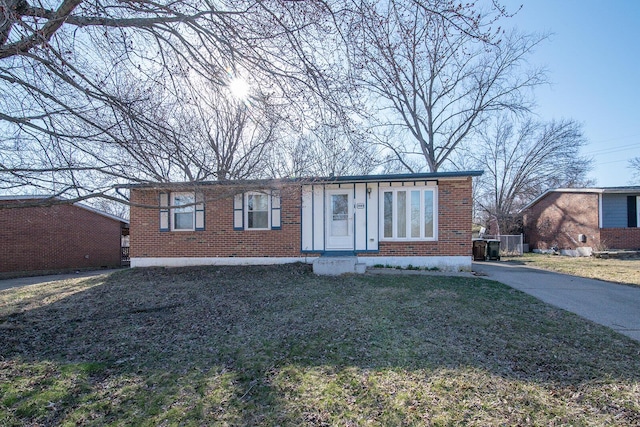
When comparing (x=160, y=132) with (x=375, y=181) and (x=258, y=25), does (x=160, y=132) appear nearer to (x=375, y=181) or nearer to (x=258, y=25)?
(x=258, y=25)

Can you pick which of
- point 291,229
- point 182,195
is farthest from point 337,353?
point 182,195

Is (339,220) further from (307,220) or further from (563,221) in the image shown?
(563,221)

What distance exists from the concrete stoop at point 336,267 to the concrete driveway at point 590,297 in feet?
12.7

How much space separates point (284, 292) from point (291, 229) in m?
3.99

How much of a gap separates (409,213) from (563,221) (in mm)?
16720

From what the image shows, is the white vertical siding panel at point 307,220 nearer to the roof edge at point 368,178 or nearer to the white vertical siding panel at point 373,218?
the roof edge at point 368,178

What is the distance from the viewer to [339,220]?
11.0 m

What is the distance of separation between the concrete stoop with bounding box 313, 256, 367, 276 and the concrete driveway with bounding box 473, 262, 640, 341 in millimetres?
3862

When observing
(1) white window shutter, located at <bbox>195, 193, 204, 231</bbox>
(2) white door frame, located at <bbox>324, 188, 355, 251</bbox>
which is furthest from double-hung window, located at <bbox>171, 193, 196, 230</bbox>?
(2) white door frame, located at <bbox>324, 188, 355, 251</bbox>

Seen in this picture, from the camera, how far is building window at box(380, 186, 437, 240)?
34.4 ft

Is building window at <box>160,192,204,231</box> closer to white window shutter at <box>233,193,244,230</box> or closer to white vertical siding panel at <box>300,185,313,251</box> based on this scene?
white window shutter at <box>233,193,244,230</box>

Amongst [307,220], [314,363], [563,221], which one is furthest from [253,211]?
[563,221]

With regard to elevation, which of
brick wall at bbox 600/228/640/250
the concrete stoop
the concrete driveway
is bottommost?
the concrete driveway

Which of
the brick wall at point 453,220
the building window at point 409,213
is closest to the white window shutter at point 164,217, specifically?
the building window at point 409,213
